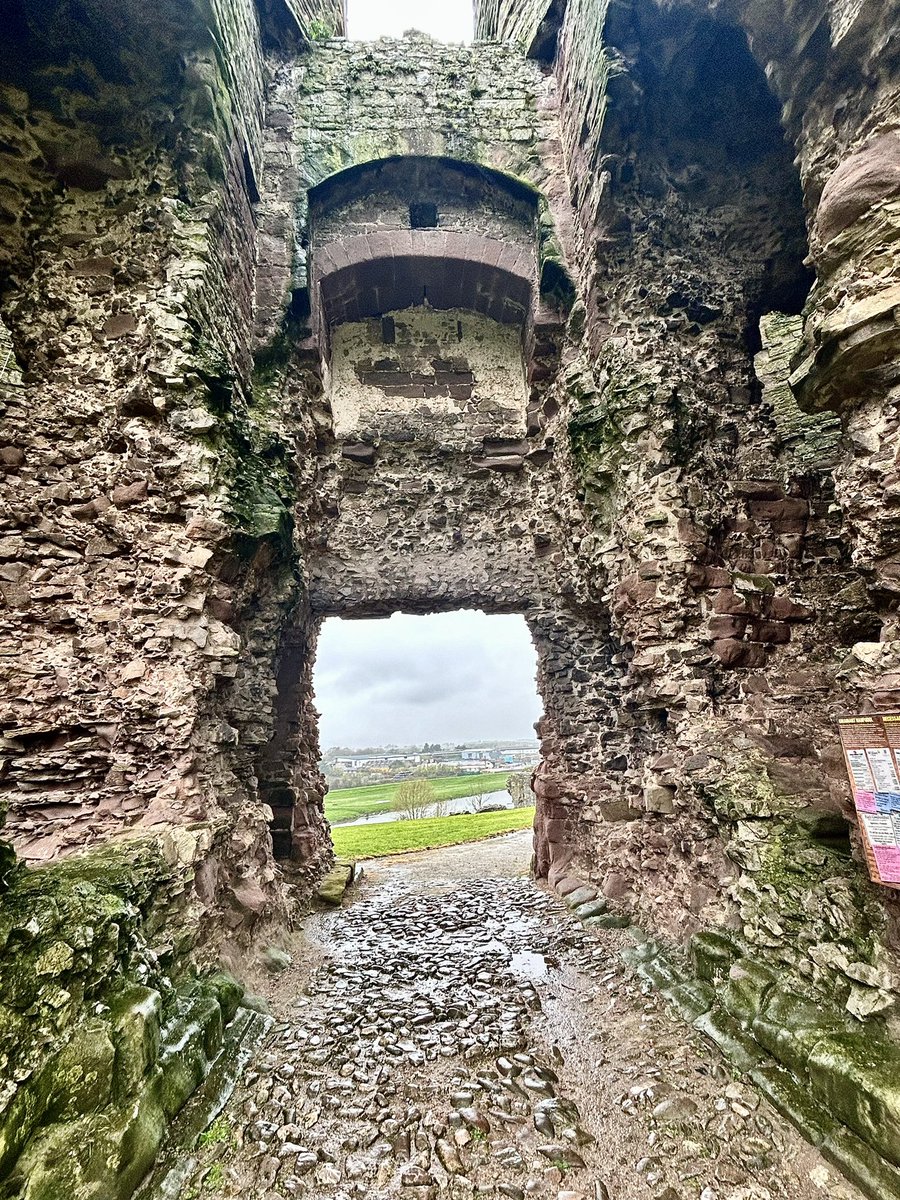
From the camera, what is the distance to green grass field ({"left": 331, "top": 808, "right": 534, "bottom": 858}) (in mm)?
10688

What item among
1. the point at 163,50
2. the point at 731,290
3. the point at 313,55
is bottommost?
the point at 731,290

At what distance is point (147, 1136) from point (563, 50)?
33.2ft

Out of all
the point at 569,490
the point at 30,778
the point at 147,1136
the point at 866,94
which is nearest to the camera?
the point at 147,1136

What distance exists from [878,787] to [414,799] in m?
22.0

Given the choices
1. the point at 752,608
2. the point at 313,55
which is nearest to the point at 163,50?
the point at 313,55

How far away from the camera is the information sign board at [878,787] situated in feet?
7.48

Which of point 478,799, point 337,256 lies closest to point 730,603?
point 337,256

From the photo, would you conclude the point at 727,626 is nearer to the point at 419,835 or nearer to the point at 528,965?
the point at 528,965

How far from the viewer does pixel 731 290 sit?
16.8ft

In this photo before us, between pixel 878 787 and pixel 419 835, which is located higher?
pixel 878 787

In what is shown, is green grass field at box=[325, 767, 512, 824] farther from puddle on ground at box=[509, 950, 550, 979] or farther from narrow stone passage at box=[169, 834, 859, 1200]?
Answer: narrow stone passage at box=[169, 834, 859, 1200]

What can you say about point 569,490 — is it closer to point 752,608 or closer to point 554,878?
point 752,608

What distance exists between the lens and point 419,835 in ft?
40.7

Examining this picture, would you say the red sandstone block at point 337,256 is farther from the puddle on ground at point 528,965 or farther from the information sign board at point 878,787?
the puddle on ground at point 528,965
